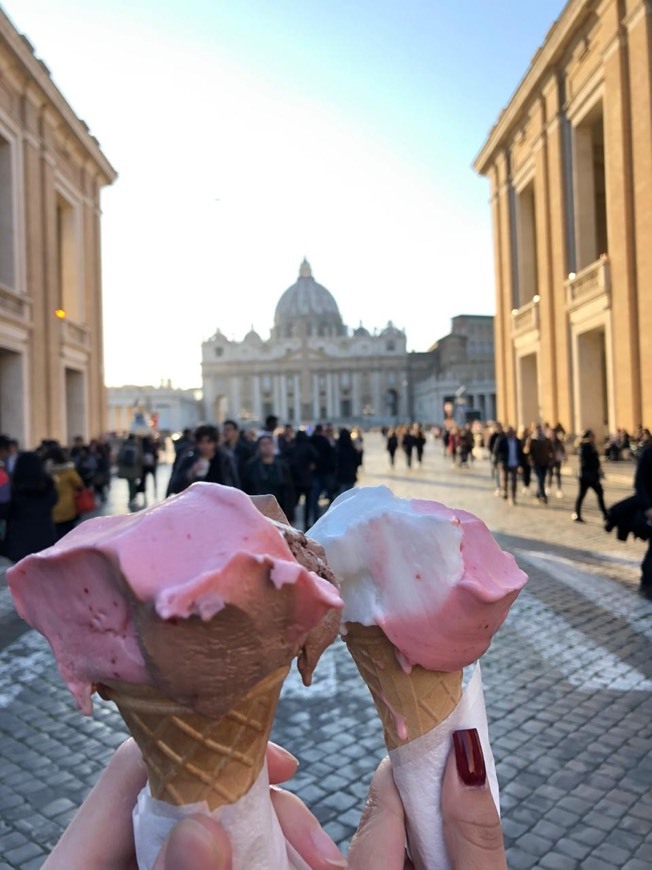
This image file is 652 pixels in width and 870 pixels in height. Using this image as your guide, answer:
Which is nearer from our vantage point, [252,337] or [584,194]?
[584,194]

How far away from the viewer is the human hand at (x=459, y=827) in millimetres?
1246

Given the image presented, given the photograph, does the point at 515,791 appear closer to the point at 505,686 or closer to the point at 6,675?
the point at 505,686

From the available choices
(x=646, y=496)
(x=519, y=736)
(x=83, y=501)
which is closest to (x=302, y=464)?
(x=83, y=501)

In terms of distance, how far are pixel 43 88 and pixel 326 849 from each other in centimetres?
2222

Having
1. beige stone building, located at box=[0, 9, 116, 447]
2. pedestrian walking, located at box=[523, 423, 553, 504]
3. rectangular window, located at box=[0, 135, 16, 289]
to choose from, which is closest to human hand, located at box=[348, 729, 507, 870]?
pedestrian walking, located at box=[523, 423, 553, 504]

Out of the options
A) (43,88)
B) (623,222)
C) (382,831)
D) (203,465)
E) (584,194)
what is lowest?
(382,831)

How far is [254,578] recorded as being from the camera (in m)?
0.88

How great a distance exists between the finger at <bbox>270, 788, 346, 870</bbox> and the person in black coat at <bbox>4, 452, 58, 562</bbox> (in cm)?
593

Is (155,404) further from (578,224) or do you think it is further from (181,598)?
(181,598)

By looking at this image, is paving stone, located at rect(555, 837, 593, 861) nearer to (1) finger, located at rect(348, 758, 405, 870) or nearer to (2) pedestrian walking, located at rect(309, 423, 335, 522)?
(1) finger, located at rect(348, 758, 405, 870)

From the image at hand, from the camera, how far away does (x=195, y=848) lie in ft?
3.21

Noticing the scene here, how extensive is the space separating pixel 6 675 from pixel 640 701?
13.9ft

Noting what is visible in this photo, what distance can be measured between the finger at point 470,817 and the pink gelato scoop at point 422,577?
7.5 inches

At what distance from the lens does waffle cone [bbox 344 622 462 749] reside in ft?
4.25
